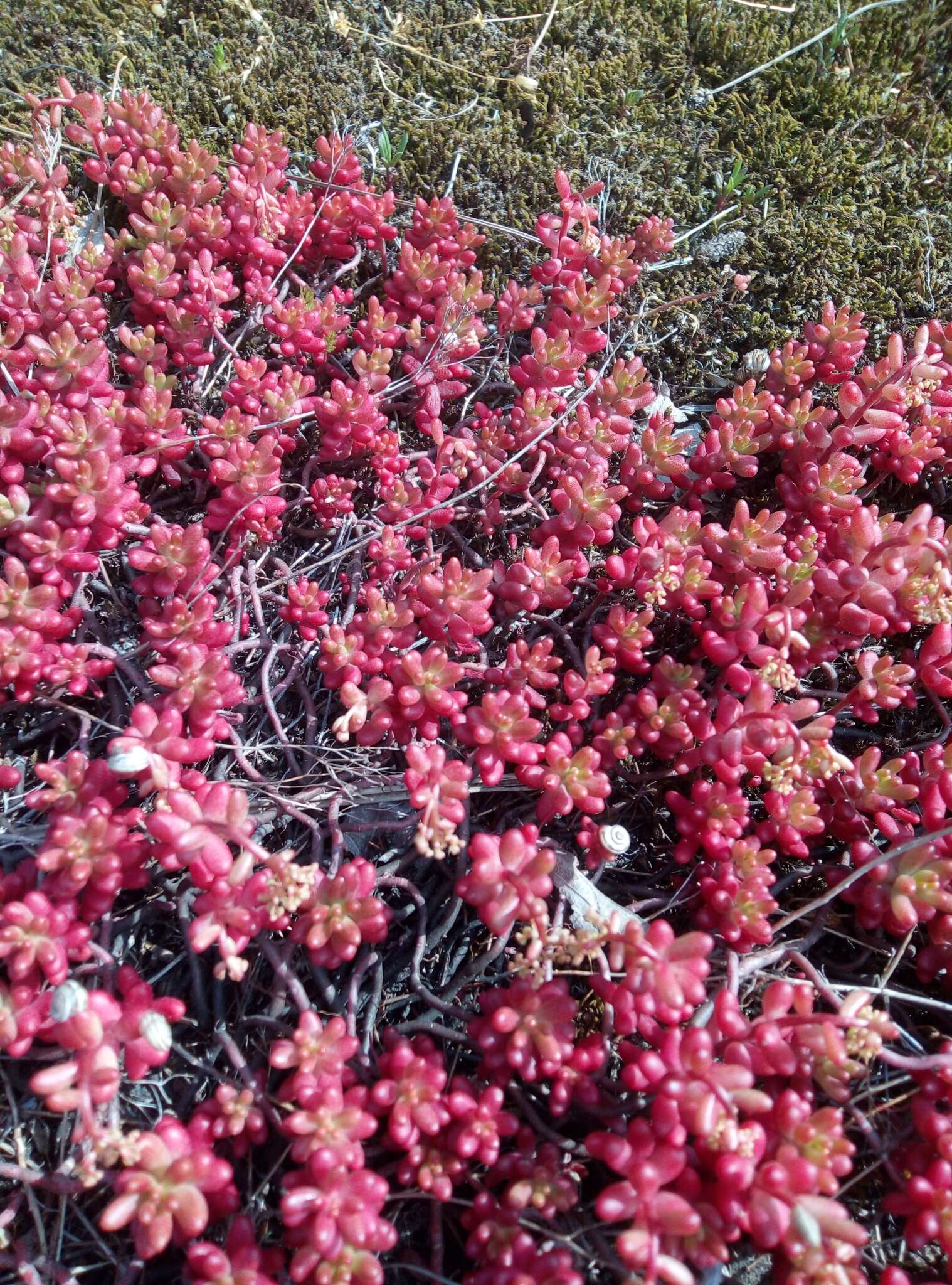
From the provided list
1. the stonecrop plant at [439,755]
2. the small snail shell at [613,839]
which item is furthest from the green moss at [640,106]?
the small snail shell at [613,839]

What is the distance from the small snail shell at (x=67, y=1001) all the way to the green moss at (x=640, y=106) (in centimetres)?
264

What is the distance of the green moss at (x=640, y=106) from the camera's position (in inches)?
124

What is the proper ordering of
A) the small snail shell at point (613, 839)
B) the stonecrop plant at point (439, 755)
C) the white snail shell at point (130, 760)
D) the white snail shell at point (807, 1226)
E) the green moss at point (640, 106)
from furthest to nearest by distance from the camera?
the green moss at point (640, 106) → the small snail shell at point (613, 839) → the white snail shell at point (130, 760) → the stonecrop plant at point (439, 755) → the white snail shell at point (807, 1226)

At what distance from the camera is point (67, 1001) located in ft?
5.88

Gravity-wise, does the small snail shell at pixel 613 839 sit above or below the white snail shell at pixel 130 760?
below

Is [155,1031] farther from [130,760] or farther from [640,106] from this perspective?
[640,106]

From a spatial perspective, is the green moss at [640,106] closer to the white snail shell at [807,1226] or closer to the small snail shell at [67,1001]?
the white snail shell at [807,1226]

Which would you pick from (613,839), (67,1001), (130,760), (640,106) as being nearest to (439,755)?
(613,839)

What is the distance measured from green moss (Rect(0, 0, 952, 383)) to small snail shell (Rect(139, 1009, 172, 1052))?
2.59 m

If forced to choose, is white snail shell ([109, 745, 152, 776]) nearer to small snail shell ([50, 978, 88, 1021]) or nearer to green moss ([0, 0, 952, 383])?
small snail shell ([50, 978, 88, 1021])

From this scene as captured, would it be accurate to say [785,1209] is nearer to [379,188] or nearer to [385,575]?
[385,575]

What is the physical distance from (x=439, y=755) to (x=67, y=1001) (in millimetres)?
948

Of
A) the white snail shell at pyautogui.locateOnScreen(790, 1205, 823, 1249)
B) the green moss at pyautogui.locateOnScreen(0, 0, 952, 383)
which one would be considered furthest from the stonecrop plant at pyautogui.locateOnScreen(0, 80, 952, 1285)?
the green moss at pyautogui.locateOnScreen(0, 0, 952, 383)

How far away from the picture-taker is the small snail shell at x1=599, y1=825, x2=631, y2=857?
208 cm
